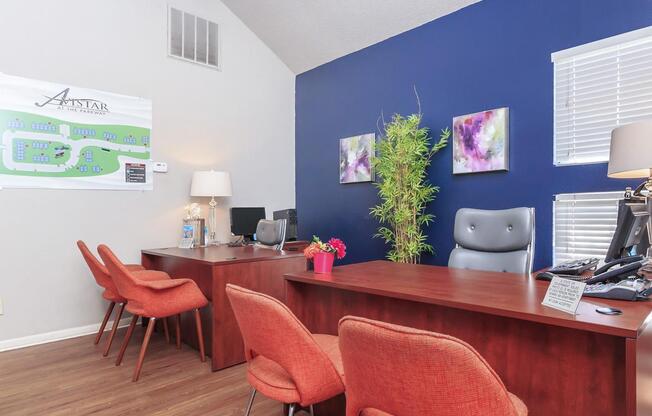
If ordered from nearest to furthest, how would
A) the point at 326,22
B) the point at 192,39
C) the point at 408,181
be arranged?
1. the point at 408,181
2. the point at 192,39
3. the point at 326,22

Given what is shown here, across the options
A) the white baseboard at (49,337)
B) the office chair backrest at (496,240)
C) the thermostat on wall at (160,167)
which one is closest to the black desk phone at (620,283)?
the office chair backrest at (496,240)

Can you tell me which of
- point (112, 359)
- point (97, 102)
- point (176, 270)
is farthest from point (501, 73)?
point (112, 359)

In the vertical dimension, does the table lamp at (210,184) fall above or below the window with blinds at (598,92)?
below

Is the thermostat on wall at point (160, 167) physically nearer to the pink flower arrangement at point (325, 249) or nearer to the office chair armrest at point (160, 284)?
the office chair armrest at point (160, 284)

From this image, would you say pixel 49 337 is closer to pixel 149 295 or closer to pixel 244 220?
pixel 149 295

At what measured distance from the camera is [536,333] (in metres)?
1.31

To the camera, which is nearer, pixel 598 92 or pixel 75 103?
pixel 598 92

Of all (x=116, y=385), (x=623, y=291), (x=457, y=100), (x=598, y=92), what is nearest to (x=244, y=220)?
(x=116, y=385)

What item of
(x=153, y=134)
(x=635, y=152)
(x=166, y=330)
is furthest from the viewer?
(x=153, y=134)

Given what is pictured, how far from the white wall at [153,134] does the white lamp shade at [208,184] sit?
0.86 feet

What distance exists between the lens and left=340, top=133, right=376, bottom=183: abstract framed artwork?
14.8 feet

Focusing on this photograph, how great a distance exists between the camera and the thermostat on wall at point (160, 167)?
405cm

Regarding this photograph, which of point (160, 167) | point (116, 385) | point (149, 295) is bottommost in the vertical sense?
point (116, 385)

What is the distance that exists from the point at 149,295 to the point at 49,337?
59.7 inches
